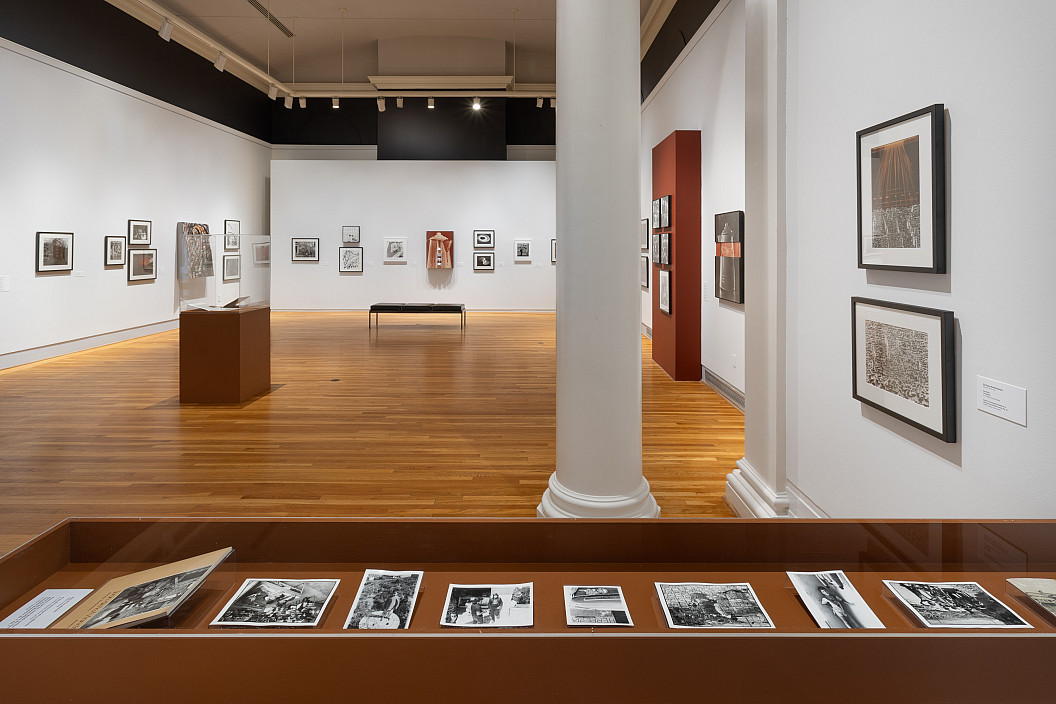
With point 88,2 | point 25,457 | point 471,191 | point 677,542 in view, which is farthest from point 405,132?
point 677,542

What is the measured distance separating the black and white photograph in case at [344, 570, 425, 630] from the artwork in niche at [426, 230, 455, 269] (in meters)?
20.6

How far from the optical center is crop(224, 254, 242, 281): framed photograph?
870 cm

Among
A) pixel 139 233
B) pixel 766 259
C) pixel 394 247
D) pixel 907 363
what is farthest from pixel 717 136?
pixel 394 247

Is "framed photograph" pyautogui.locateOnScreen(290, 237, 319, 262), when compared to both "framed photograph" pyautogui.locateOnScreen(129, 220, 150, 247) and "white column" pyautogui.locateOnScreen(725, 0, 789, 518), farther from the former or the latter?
"white column" pyautogui.locateOnScreen(725, 0, 789, 518)

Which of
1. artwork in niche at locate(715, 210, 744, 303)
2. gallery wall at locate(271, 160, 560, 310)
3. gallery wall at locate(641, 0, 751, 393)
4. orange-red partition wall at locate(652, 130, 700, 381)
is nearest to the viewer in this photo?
artwork in niche at locate(715, 210, 744, 303)

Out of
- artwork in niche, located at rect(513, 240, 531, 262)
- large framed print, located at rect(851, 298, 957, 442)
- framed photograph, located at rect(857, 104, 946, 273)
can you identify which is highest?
artwork in niche, located at rect(513, 240, 531, 262)

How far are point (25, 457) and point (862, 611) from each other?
7061mm

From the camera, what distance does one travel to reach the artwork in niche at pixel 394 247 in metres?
22.2

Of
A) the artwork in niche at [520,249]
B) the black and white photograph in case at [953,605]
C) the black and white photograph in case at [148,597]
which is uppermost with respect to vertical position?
the artwork in niche at [520,249]

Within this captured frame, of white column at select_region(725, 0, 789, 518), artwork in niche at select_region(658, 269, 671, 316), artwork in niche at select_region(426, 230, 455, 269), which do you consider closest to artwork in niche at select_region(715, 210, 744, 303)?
artwork in niche at select_region(658, 269, 671, 316)

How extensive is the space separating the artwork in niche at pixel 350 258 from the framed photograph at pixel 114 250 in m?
7.54

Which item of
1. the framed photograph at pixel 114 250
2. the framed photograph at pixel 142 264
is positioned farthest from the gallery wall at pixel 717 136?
the framed photograph at pixel 142 264

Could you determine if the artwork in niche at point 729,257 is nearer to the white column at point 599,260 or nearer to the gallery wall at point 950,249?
the gallery wall at point 950,249
